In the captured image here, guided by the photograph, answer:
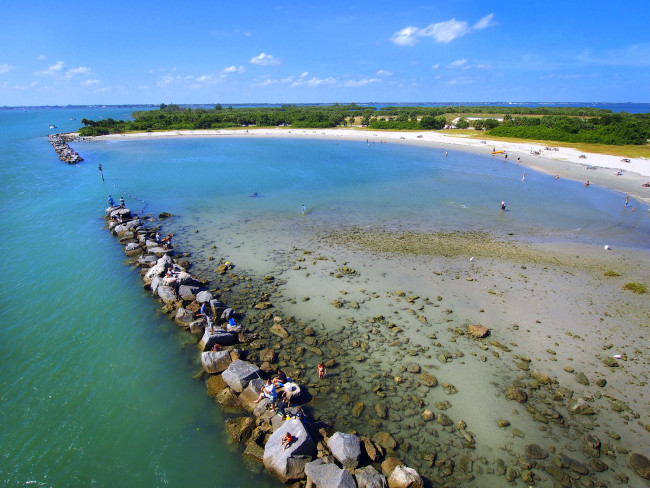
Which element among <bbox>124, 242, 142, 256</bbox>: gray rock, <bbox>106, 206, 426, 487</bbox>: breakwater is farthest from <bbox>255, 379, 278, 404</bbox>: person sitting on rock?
<bbox>124, 242, 142, 256</bbox>: gray rock

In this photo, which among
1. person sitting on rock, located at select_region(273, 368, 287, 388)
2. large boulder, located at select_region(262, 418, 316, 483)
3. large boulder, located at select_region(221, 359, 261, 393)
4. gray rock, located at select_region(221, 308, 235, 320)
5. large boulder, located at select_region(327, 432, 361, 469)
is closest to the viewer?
large boulder, located at select_region(262, 418, 316, 483)

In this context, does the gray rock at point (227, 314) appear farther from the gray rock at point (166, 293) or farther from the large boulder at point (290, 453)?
the large boulder at point (290, 453)

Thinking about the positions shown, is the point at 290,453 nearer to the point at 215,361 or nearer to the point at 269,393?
the point at 269,393

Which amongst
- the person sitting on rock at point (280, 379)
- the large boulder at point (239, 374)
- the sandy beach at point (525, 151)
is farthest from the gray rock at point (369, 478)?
the sandy beach at point (525, 151)

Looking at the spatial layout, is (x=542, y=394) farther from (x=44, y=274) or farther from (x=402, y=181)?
(x=402, y=181)

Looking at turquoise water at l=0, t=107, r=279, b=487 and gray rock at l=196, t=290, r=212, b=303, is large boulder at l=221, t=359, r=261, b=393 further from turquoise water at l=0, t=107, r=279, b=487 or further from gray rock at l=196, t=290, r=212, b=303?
gray rock at l=196, t=290, r=212, b=303

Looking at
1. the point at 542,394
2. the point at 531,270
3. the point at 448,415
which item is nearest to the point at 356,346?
the point at 448,415
